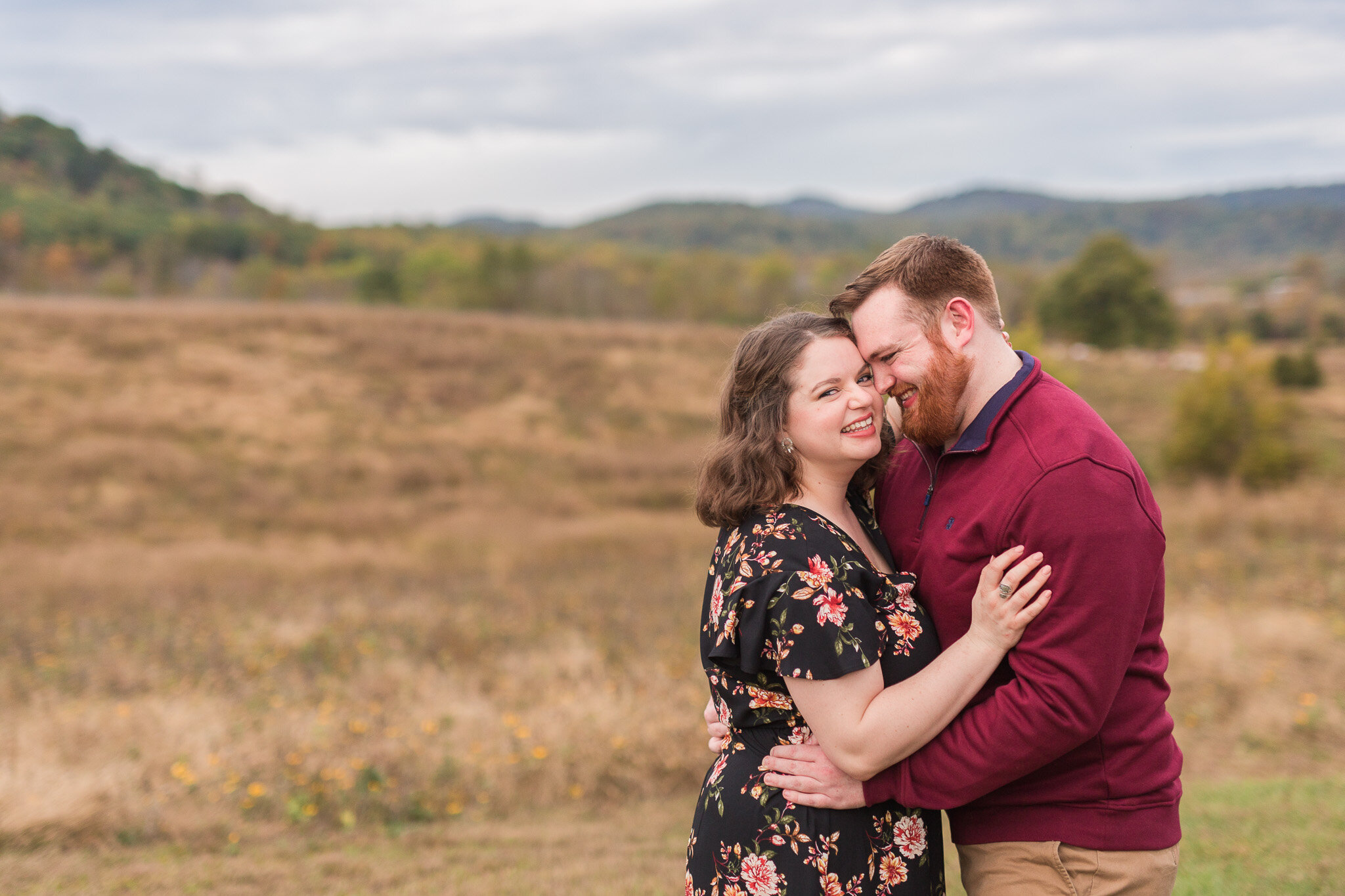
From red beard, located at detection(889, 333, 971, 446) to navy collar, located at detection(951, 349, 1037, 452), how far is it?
5 centimetres

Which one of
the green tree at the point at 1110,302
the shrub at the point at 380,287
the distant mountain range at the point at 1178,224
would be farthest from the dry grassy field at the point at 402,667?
the shrub at the point at 380,287

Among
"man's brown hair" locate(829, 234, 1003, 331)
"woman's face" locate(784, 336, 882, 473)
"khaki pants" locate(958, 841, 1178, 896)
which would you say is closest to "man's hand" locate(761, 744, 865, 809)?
"khaki pants" locate(958, 841, 1178, 896)

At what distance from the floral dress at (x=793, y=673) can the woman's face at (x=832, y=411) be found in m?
0.17

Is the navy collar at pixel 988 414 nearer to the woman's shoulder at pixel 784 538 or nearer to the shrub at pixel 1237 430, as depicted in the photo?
the woman's shoulder at pixel 784 538

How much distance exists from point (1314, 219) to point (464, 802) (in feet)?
68.7

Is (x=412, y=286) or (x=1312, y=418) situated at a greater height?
(x=412, y=286)

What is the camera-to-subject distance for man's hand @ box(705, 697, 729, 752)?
2.55 meters

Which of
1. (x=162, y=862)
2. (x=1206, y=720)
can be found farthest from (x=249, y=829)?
(x=1206, y=720)

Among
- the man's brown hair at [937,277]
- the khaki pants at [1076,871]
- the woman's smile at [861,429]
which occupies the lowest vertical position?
the khaki pants at [1076,871]

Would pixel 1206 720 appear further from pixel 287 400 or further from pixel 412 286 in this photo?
pixel 412 286

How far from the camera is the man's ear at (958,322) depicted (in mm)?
2387

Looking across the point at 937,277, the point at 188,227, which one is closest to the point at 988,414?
the point at 937,277

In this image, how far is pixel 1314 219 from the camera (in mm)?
19594

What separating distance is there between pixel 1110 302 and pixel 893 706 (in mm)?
60385
